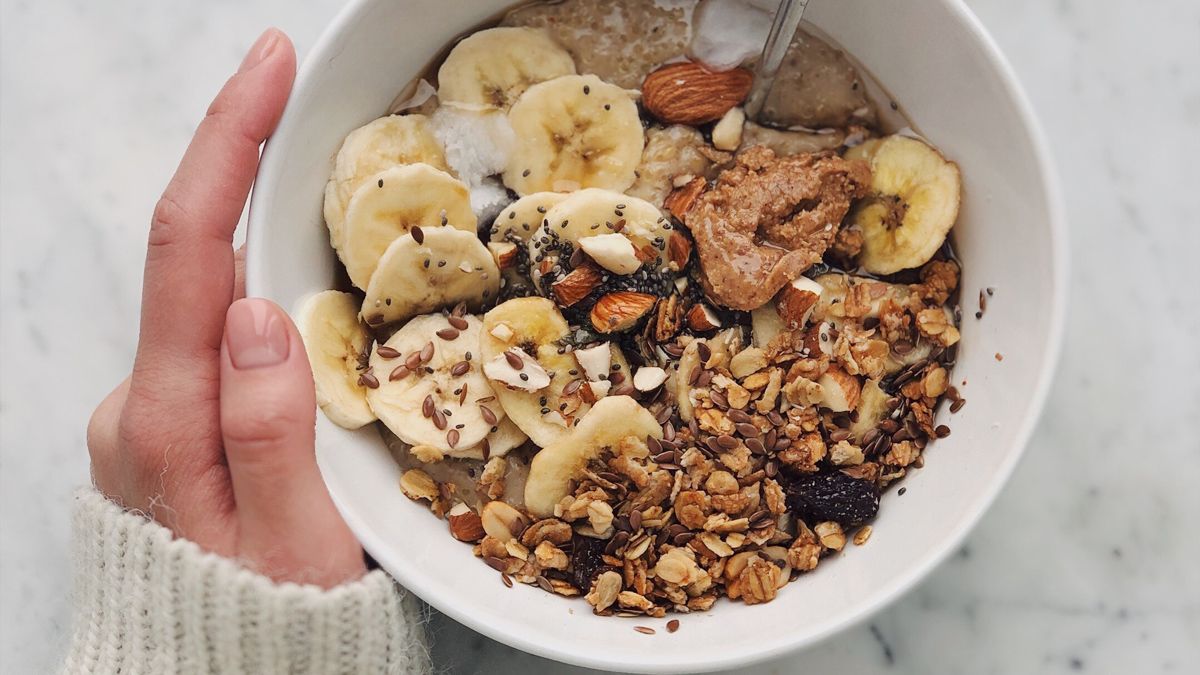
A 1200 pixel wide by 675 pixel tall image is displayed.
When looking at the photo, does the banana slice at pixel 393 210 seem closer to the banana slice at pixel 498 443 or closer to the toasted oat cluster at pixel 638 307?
the toasted oat cluster at pixel 638 307

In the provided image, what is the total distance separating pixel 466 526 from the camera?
1214 mm

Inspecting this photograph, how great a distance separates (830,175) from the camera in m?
1.25

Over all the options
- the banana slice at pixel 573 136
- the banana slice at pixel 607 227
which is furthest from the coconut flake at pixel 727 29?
the banana slice at pixel 607 227

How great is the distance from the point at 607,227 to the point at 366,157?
0.30 m

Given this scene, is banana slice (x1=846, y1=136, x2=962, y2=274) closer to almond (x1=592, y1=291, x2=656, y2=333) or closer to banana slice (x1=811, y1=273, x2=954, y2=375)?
banana slice (x1=811, y1=273, x2=954, y2=375)

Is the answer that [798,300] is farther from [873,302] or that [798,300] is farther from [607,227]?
[607,227]

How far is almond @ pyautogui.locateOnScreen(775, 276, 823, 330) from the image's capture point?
1.21 m

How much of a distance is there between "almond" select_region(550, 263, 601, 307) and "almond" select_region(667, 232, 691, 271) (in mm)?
96

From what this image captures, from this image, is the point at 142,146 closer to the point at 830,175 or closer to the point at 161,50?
the point at 161,50

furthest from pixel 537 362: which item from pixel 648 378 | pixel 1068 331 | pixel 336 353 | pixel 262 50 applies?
pixel 1068 331

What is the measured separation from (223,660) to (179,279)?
418 mm

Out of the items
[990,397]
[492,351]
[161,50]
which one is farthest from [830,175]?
[161,50]

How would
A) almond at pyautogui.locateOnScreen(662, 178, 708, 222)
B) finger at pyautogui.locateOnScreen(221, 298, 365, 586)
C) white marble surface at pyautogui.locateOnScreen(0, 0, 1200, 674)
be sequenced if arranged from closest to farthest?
finger at pyautogui.locateOnScreen(221, 298, 365, 586) → almond at pyautogui.locateOnScreen(662, 178, 708, 222) → white marble surface at pyautogui.locateOnScreen(0, 0, 1200, 674)

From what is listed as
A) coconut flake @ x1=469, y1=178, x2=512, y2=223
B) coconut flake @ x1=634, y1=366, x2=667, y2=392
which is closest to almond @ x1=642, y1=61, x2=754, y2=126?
coconut flake @ x1=469, y1=178, x2=512, y2=223
